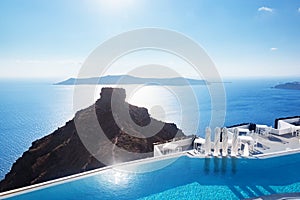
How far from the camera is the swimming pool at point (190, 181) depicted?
4.90 m

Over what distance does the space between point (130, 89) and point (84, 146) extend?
205 inches

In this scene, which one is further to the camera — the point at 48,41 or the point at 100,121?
the point at 48,41

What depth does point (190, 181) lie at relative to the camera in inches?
220

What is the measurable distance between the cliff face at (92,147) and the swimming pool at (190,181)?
263 inches

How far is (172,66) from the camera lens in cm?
1684

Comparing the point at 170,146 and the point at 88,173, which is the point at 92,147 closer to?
the point at 170,146

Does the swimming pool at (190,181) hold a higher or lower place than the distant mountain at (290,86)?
lower

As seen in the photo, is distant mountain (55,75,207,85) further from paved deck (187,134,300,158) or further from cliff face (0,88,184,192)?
paved deck (187,134,300,158)

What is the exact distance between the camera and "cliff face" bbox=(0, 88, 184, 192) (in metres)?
13.6

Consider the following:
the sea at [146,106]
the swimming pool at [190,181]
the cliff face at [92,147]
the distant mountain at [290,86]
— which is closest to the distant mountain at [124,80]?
the sea at [146,106]

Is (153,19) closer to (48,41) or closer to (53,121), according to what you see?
(48,41)

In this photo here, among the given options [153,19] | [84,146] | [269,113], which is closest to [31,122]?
[84,146]

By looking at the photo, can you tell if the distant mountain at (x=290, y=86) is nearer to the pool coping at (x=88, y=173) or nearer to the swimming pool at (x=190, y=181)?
the pool coping at (x=88, y=173)

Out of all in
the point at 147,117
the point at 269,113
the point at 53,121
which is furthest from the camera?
the point at 269,113
